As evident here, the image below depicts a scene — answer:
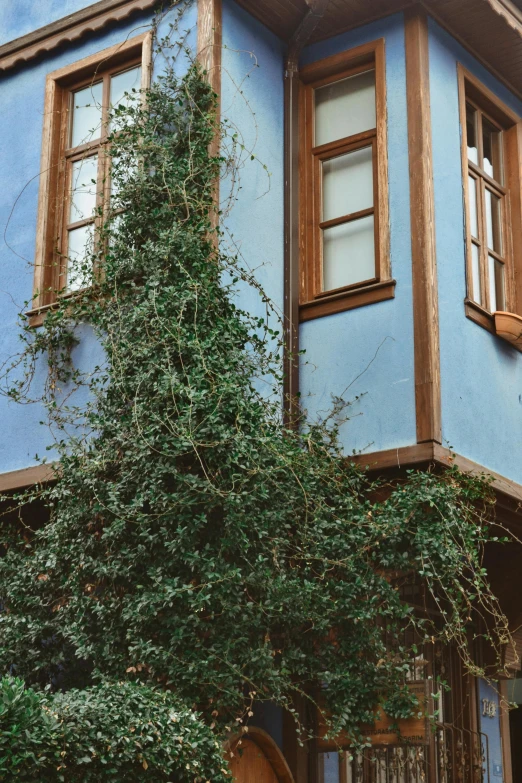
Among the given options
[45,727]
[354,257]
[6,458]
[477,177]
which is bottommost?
[45,727]

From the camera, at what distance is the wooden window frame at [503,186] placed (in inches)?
345

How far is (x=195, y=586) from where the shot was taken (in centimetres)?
705

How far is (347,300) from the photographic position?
8406 millimetres

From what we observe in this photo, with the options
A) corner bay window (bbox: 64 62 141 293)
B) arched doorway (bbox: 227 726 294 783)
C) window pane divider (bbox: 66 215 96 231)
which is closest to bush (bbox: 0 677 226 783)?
arched doorway (bbox: 227 726 294 783)

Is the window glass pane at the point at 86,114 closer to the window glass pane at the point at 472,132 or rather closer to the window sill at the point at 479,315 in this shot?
the window glass pane at the point at 472,132

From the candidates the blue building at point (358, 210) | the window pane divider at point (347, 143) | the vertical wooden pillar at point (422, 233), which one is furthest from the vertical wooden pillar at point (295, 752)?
the window pane divider at point (347, 143)

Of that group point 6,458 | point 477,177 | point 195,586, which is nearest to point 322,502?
point 195,586

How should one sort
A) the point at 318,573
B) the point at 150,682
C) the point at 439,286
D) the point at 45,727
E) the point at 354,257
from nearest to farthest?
the point at 45,727, the point at 150,682, the point at 318,573, the point at 439,286, the point at 354,257

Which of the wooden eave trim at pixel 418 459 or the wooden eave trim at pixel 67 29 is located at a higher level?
the wooden eave trim at pixel 67 29

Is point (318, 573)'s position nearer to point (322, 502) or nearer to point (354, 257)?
point (322, 502)

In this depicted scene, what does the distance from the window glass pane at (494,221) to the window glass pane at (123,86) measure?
281 cm

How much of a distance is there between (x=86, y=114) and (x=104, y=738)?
199 inches

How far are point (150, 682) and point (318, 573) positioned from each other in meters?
1.30

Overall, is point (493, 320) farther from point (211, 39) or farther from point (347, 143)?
point (211, 39)
